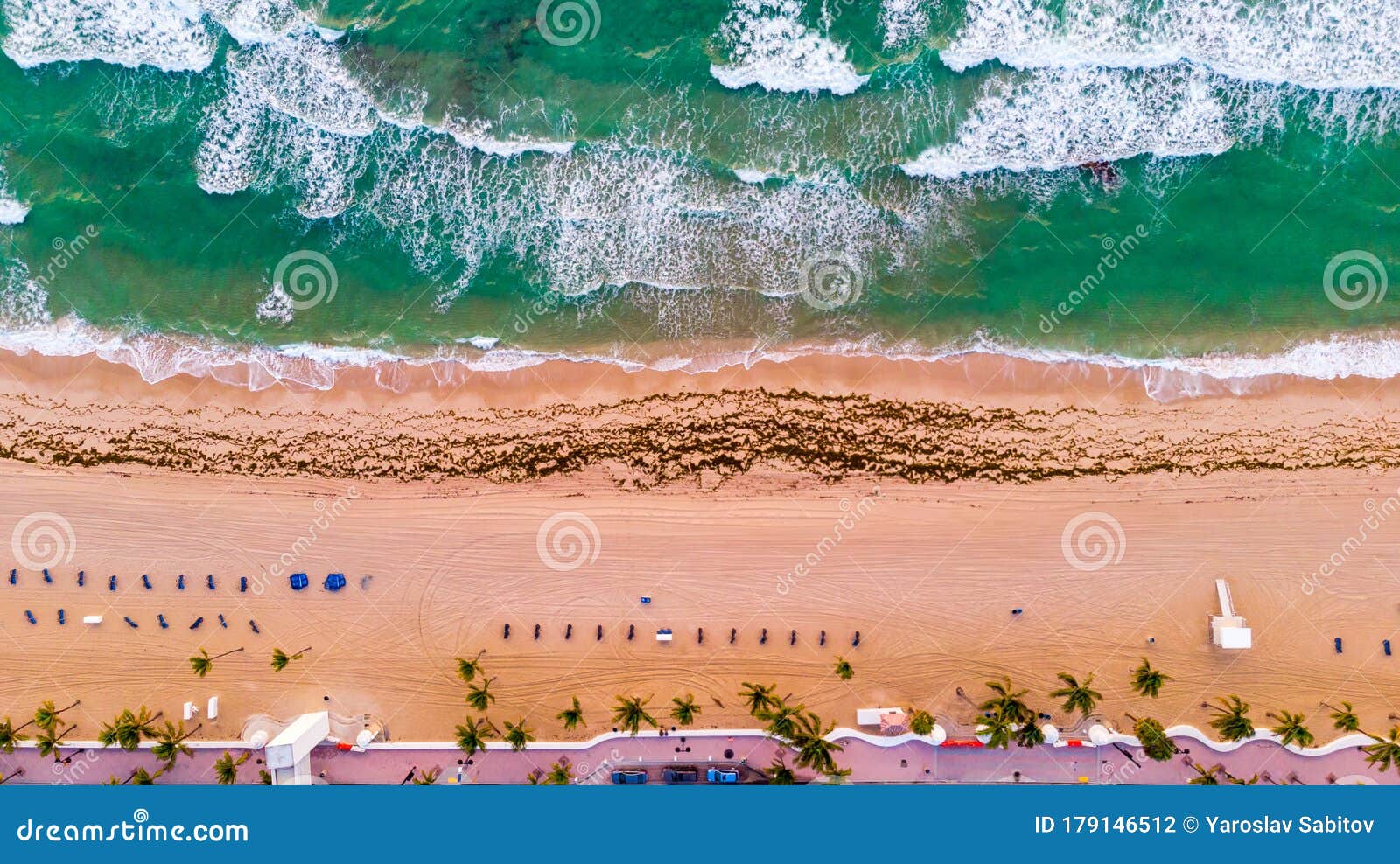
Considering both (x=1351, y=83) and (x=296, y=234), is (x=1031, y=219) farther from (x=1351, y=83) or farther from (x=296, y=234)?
(x=296, y=234)

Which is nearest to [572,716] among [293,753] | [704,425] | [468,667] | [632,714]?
[632,714]

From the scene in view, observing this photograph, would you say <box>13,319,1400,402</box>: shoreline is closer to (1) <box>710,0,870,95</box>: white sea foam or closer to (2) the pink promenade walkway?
(1) <box>710,0,870,95</box>: white sea foam

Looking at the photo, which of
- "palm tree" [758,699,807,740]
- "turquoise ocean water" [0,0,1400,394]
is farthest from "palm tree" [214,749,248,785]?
"palm tree" [758,699,807,740]

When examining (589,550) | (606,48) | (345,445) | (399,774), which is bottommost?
(399,774)

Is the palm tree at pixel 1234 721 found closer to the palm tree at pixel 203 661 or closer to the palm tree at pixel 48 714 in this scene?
the palm tree at pixel 203 661

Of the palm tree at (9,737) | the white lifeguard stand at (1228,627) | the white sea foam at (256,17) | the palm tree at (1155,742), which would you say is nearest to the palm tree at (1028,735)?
the palm tree at (1155,742)

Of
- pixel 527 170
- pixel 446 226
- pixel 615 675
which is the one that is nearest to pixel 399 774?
pixel 615 675
